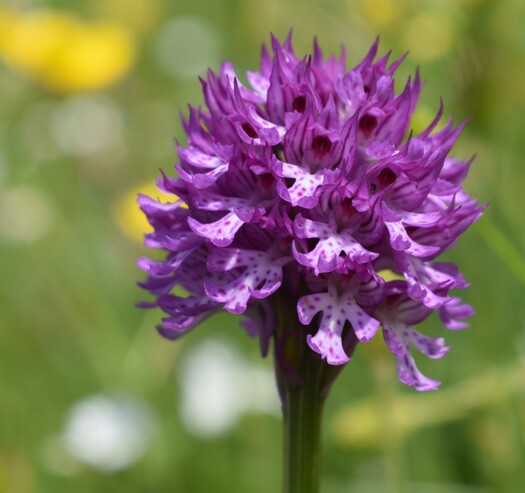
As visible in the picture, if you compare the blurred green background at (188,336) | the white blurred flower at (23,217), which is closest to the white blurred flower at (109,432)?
the blurred green background at (188,336)

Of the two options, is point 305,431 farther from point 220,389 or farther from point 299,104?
point 220,389

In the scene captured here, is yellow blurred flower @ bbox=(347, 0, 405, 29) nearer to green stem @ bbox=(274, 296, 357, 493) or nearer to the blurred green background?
the blurred green background

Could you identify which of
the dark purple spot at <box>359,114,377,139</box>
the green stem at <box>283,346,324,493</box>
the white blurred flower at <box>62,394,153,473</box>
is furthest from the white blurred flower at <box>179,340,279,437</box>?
the dark purple spot at <box>359,114,377,139</box>

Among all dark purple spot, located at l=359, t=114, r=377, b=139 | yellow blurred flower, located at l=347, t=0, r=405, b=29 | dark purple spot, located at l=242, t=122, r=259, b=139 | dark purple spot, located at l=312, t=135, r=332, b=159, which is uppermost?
yellow blurred flower, located at l=347, t=0, r=405, b=29

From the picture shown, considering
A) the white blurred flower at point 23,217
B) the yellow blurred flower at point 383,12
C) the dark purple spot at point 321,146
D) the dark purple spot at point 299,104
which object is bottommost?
the dark purple spot at point 321,146

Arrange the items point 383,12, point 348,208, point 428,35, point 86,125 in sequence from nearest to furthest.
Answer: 1. point 348,208
2. point 428,35
3. point 383,12
4. point 86,125

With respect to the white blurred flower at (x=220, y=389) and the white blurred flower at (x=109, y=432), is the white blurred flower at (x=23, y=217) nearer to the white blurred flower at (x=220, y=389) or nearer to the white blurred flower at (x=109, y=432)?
the white blurred flower at (x=220, y=389)

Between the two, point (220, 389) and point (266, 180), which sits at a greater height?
point (220, 389)

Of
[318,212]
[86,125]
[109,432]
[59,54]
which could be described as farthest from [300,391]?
[86,125]
